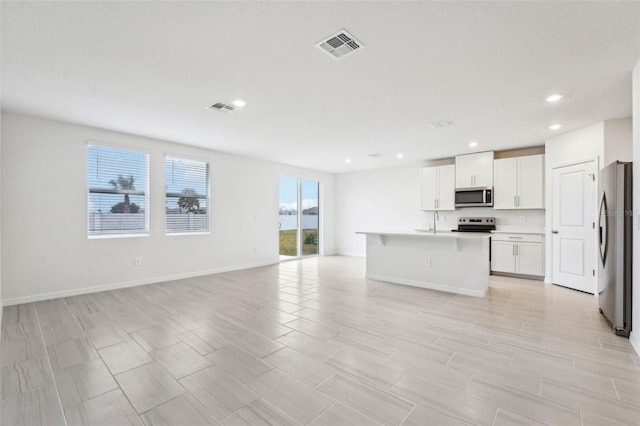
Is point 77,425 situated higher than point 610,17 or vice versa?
point 610,17

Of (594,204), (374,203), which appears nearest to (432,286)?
(594,204)

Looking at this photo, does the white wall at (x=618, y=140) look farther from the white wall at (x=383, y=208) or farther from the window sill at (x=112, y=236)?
the window sill at (x=112, y=236)

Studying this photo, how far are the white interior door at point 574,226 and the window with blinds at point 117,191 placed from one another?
705 centimetres

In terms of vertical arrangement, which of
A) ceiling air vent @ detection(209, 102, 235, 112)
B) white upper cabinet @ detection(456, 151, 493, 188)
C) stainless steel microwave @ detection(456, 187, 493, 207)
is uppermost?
ceiling air vent @ detection(209, 102, 235, 112)

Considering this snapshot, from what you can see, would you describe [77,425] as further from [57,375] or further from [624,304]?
[624,304]

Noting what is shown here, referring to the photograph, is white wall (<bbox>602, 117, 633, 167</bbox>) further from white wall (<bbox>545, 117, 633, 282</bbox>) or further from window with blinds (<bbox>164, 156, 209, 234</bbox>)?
window with blinds (<bbox>164, 156, 209, 234</bbox>)

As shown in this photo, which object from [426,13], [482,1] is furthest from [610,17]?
[426,13]

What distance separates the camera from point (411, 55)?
8.07 ft

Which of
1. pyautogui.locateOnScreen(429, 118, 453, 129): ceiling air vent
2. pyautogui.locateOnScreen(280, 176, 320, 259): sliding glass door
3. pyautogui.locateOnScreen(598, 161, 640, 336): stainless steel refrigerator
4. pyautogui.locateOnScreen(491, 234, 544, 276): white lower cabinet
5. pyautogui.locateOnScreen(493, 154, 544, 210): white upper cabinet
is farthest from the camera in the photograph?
pyautogui.locateOnScreen(280, 176, 320, 259): sliding glass door

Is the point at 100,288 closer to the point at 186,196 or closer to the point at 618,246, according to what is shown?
the point at 186,196

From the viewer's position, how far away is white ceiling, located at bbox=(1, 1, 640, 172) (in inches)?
77.5

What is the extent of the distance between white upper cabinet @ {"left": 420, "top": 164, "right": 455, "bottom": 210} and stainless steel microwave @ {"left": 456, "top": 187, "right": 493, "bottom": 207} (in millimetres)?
160

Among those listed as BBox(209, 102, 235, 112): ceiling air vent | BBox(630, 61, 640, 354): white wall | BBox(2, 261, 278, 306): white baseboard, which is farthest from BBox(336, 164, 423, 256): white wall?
BBox(209, 102, 235, 112): ceiling air vent

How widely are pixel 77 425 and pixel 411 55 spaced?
3.42 m
